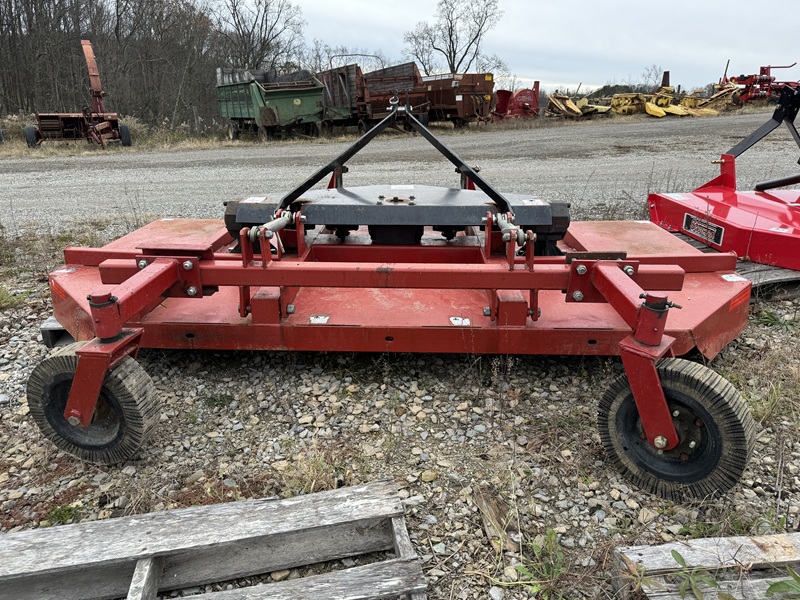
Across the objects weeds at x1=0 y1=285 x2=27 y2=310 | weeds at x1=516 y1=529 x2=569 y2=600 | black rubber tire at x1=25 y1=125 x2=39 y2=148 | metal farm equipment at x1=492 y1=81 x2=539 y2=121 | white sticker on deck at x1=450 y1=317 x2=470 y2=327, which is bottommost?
weeds at x1=516 y1=529 x2=569 y2=600

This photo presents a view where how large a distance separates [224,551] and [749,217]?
4288mm

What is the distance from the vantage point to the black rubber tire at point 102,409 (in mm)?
2361

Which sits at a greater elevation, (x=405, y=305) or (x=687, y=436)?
(x=405, y=305)

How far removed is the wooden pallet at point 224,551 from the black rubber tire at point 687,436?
93cm

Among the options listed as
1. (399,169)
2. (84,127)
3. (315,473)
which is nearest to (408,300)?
(315,473)

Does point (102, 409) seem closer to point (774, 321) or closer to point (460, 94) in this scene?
point (774, 321)

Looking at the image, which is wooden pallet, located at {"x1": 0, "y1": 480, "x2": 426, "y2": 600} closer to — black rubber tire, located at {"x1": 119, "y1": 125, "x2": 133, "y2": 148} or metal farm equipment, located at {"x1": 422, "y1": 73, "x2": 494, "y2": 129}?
black rubber tire, located at {"x1": 119, "y1": 125, "x2": 133, "y2": 148}

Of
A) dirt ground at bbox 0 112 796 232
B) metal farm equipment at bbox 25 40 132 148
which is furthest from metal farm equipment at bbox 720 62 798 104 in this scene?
metal farm equipment at bbox 25 40 132 148

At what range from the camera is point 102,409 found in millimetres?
2484

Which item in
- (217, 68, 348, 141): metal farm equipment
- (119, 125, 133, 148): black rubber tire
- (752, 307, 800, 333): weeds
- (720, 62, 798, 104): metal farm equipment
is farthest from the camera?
(217, 68, 348, 141): metal farm equipment

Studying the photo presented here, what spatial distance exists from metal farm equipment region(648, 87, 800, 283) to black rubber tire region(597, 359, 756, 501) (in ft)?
7.82

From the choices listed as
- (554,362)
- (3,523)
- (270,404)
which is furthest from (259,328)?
(554,362)

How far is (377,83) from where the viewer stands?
17688mm

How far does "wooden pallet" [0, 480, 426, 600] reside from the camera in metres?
1.88
